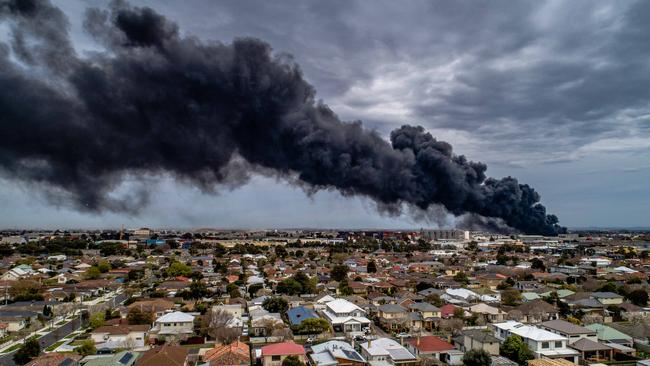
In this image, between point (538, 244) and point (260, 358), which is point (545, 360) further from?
point (538, 244)

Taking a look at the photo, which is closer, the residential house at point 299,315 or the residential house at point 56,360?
the residential house at point 56,360

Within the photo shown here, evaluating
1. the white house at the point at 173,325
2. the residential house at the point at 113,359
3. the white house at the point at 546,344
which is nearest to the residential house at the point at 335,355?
the residential house at the point at 113,359

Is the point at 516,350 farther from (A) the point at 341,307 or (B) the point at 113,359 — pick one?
(B) the point at 113,359

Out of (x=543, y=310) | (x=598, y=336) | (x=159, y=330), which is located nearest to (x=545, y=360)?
(x=598, y=336)

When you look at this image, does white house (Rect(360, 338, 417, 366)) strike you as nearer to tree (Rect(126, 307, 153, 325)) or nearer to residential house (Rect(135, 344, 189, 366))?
residential house (Rect(135, 344, 189, 366))

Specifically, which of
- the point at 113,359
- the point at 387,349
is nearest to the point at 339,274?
the point at 387,349

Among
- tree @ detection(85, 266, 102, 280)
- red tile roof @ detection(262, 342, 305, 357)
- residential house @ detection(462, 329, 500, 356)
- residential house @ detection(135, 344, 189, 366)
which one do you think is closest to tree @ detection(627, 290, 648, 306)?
residential house @ detection(462, 329, 500, 356)

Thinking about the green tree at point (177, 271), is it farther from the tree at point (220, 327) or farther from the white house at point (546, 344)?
the white house at point (546, 344)
